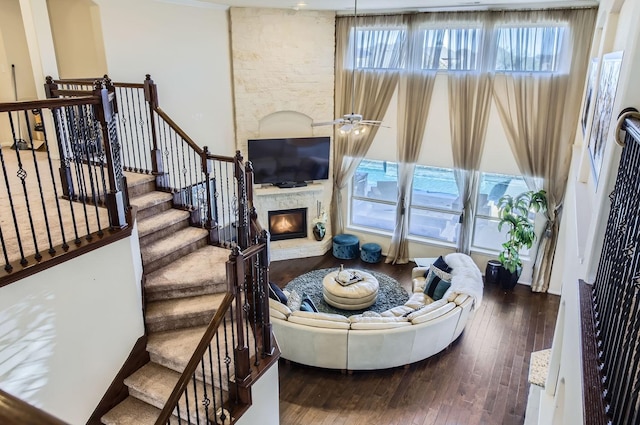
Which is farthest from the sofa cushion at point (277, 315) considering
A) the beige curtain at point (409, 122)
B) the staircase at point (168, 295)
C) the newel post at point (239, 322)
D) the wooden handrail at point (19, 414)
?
the wooden handrail at point (19, 414)

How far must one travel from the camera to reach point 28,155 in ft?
20.3

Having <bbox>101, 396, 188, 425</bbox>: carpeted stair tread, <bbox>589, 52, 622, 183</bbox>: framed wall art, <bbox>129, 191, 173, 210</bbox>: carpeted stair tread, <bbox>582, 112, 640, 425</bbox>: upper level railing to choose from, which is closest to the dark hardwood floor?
<bbox>101, 396, 188, 425</bbox>: carpeted stair tread

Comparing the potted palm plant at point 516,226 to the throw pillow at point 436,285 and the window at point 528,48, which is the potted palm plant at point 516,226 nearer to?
the throw pillow at point 436,285

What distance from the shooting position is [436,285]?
273 inches

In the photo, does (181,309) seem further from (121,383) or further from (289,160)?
(289,160)

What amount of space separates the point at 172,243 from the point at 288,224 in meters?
4.75

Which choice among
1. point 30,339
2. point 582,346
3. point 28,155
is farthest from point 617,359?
point 28,155

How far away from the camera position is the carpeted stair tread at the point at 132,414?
12.1 feet

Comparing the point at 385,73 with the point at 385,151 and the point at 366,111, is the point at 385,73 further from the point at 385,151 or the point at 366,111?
the point at 385,151

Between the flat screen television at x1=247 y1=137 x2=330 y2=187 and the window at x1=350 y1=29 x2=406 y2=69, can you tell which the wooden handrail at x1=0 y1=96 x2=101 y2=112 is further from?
the window at x1=350 y1=29 x2=406 y2=69

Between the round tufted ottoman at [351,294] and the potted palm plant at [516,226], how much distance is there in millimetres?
2412

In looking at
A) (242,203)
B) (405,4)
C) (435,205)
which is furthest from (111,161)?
(435,205)

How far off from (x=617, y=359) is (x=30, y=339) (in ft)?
11.2

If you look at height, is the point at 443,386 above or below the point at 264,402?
below
